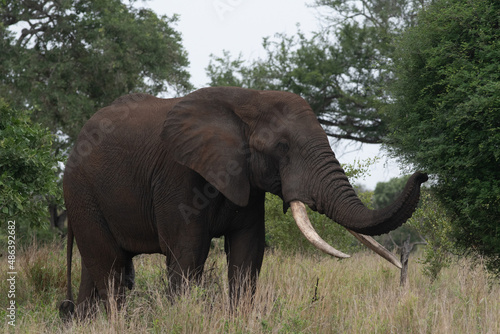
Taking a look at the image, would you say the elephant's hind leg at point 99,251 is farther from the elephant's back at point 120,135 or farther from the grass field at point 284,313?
the elephant's back at point 120,135

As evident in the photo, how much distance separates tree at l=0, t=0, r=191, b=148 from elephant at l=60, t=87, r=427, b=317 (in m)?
11.6

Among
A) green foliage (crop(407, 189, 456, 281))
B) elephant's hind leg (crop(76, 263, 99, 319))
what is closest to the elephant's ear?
elephant's hind leg (crop(76, 263, 99, 319))

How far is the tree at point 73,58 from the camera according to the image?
Answer: 18.7m

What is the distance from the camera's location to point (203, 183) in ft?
20.7

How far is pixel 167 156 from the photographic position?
647 centimetres

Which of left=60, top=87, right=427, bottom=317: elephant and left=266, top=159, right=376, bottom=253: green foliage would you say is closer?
left=60, top=87, right=427, bottom=317: elephant

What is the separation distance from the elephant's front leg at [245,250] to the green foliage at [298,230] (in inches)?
230

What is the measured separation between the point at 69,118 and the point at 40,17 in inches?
145

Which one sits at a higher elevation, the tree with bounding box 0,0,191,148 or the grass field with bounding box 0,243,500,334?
the tree with bounding box 0,0,191,148

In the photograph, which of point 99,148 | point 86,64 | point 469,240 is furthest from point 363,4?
point 99,148

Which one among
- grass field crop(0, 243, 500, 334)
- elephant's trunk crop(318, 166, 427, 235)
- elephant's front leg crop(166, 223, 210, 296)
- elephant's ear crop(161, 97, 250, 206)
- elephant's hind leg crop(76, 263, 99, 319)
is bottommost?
elephant's hind leg crop(76, 263, 99, 319)

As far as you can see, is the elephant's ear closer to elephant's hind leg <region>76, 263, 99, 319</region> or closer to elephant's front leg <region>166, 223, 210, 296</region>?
elephant's front leg <region>166, 223, 210, 296</region>

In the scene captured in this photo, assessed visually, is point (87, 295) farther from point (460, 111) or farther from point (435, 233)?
point (435, 233)

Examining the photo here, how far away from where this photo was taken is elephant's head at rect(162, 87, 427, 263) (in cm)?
568
